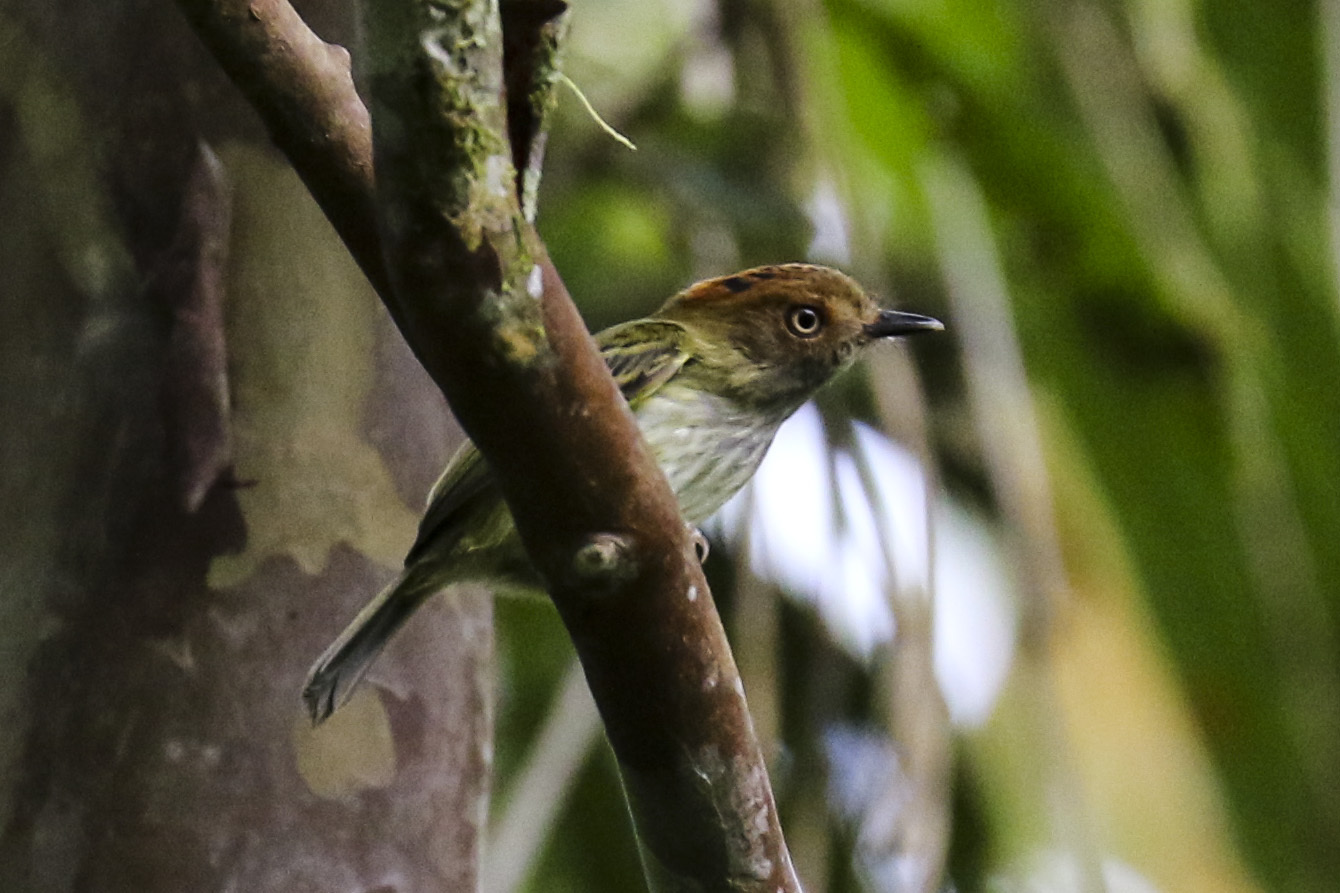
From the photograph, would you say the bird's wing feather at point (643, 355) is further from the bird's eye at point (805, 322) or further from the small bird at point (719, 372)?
the bird's eye at point (805, 322)

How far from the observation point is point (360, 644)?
261cm

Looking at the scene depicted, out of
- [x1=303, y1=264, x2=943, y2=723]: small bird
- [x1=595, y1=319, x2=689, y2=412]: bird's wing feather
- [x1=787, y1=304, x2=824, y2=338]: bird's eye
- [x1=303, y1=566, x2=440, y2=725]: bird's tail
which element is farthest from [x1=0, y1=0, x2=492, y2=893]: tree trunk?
[x1=787, y1=304, x2=824, y2=338]: bird's eye

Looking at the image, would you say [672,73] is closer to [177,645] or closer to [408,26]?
[177,645]

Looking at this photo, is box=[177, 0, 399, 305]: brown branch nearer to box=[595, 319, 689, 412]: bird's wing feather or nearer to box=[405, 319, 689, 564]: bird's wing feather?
box=[405, 319, 689, 564]: bird's wing feather

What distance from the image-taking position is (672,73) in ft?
14.5

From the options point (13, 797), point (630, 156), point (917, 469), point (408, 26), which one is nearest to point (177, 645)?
point (13, 797)

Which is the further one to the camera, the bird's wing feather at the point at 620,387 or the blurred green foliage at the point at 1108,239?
the blurred green foliage at the point at 1108,239

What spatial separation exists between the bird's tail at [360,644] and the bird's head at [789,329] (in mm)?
875

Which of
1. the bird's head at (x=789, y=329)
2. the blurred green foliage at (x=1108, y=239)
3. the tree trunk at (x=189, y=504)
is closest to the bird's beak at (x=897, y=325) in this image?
the bird's head at (x=789, y=329)

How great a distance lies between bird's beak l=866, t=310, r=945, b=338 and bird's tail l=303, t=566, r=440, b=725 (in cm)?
108

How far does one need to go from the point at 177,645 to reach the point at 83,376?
0.40m

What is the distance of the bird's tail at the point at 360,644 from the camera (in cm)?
251

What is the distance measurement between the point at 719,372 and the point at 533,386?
1895mm

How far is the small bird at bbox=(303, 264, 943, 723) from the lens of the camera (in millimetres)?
3035
